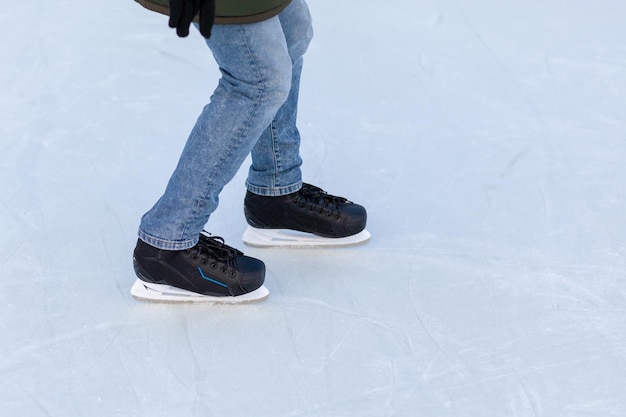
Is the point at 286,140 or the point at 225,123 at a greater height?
the point at 225,123

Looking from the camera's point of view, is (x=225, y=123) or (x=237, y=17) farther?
(x=225, y=123)

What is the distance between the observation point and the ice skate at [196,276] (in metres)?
2.10

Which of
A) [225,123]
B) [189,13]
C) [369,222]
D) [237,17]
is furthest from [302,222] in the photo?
[189,13]

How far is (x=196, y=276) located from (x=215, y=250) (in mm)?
78

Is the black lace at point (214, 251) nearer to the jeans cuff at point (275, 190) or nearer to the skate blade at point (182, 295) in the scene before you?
the skate blade at point (182, 295)

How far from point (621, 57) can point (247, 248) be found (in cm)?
157

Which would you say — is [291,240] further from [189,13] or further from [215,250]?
[189,13]

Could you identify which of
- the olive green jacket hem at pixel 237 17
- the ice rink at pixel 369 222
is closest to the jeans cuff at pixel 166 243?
the ice rink at pixel 369 222

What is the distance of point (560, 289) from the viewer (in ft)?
7.05

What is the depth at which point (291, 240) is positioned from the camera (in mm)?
2338

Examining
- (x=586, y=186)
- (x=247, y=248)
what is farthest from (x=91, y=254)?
(x=586, y=186)

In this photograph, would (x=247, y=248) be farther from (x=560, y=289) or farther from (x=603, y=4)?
(x=603, y=4)

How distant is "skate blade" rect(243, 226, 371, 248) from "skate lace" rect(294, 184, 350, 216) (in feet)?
0.21

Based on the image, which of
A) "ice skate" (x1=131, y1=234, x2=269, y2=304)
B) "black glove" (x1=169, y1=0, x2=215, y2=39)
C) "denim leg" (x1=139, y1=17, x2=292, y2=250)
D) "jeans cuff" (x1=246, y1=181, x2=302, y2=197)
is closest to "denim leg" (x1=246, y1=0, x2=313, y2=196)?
"jeans cuff" (x1=246, y1=181, x2=302, y2=197)
